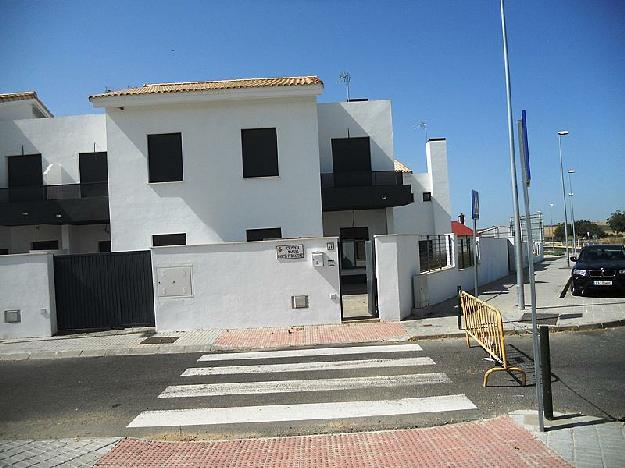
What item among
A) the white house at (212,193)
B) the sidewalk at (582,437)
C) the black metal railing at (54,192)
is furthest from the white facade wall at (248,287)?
the black metal railing at (54,192)

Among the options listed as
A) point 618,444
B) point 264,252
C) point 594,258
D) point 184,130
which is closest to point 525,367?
point 618,444

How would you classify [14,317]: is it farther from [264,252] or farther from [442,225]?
[442,225]

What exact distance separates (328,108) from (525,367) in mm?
14241

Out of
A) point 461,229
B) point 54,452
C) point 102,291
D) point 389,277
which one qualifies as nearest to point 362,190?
point 389,277

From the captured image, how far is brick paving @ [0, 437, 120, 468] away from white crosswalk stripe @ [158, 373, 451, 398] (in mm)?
1721

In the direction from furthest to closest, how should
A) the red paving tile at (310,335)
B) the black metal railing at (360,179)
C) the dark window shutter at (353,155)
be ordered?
the dark window shutter at (353,155) < the black metal railing at (360,179) < the red paving tile at (310,335)

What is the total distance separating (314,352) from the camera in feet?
29.9

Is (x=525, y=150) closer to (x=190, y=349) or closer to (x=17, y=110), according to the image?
(x=190, y=349)

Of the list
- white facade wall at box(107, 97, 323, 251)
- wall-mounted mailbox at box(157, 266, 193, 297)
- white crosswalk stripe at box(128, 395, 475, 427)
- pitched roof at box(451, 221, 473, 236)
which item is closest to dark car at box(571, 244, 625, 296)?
white facade wall at box(107, 97, 323, 251)

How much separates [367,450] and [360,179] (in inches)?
562

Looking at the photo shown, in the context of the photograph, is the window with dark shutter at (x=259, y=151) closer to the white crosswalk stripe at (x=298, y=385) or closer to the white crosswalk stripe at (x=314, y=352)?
the white crosswalk stripe at (x=314, y=352)

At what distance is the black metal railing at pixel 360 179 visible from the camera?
1800cm

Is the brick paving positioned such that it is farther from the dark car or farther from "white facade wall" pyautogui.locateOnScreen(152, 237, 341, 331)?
the dark car

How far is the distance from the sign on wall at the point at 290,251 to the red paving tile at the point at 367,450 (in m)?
6.88
